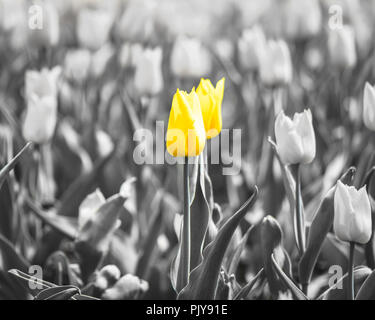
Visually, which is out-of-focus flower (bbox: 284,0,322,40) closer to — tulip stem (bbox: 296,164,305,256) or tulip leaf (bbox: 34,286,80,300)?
tulip stem (bbox: 296,164,305,256)

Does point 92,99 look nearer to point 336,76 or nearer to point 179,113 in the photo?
point 336,76

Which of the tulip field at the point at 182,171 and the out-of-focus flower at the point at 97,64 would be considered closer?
the tulip field at the point at 182,171

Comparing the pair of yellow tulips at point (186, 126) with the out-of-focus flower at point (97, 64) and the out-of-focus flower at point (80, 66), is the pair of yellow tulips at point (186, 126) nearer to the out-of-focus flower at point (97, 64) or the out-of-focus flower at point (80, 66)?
the out-of-focus flower at point (80, 66)

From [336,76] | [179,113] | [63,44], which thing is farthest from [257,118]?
[63,44]

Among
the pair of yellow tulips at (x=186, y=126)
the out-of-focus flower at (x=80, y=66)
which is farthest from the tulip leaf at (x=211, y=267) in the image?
the out-of-focus flower at (x=80, y=66)

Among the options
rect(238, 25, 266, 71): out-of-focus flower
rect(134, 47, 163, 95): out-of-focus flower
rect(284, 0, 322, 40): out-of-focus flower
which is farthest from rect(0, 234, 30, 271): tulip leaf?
rect(284, 0, 322, 40): out-of-focus flower

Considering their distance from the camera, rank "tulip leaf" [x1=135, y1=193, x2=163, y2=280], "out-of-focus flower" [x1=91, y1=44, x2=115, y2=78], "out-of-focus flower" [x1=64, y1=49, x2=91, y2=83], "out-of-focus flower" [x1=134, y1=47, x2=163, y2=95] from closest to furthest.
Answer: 1. "tulip leaf" [x1=135, y1=193, x2=163, y2=280]
2. "out-of-focus flower" [x1=134, y1=47, x2=163, y2=95]
3. "out-of-focus flower" [x1=64, y1=49, x2=91, y2=83]
4. "out-of-focus flower" [x1=91, y1=44, x2=115, y2=78]
